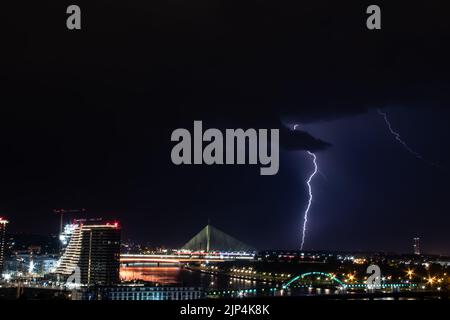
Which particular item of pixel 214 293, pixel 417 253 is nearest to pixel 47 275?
pixel 214 293

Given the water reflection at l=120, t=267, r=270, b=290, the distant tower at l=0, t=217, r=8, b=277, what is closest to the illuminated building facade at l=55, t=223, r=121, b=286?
the water reflection at l=120, t=267, r=270, b=290

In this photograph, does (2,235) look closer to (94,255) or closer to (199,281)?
(94,255)

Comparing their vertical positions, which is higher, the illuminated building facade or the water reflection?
the illuminated building facade

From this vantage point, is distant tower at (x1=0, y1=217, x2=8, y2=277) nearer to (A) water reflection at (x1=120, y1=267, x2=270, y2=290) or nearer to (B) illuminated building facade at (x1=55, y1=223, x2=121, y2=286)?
(B) illuminated building facade at (x1=55, y1=223, x2=121, y2=286)

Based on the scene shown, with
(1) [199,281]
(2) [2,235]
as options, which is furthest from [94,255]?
(2) [2,235]

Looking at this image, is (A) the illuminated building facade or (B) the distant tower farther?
(B) the distant tower
